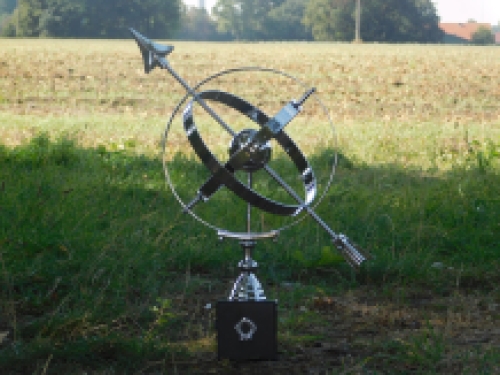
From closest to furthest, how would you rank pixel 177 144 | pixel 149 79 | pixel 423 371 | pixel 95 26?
pixel 423 371, pixel 177 144, pixel 149 79, pixel 95 26

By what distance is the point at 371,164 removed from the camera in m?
9.47

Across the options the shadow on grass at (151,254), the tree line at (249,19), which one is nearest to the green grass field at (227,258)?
the shadow on grass at (151,254)

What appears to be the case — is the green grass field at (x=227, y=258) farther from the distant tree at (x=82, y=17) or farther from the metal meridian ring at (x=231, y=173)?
the distant tree at (x=82, y=17)

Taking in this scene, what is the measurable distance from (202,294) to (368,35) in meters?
62.9

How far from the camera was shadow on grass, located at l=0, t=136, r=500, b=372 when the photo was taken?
4.02 meters

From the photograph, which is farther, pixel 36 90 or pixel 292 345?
pixel 36 90

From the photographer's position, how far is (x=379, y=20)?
213 ft

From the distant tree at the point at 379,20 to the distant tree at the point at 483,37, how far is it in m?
17.1

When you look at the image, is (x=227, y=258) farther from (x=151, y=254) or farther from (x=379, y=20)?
(x=379, y=20)

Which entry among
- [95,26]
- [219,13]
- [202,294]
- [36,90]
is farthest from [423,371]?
[219,13]

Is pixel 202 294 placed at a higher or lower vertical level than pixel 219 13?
lower

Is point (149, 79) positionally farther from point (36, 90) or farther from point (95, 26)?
point (95, 26)

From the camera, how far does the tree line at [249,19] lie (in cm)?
6350

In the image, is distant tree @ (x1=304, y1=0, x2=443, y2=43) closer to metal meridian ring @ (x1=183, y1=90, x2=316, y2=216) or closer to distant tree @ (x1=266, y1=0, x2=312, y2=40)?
distant tree @ (x1=266, y1=0, x2=312, y2=40)
